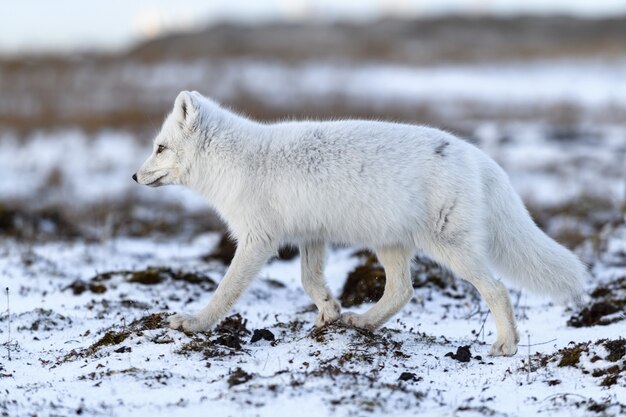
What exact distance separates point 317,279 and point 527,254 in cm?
154

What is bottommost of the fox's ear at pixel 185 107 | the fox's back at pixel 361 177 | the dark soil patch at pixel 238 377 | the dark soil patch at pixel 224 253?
the dark soil patch at pixel 224 253

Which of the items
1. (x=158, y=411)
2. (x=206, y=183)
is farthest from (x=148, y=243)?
(x=158, y=411)

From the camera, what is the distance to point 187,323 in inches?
214

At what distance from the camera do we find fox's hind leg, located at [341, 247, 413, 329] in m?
5.77

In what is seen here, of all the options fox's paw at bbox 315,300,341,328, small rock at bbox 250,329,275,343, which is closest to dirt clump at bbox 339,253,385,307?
fox's paw at bbox 315,300,341,328

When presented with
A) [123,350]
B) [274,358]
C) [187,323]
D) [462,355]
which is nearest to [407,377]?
[462,355]

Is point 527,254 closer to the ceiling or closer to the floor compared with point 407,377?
closer to the ceiling

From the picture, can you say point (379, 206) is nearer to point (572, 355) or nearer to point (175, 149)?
point (572, 355)

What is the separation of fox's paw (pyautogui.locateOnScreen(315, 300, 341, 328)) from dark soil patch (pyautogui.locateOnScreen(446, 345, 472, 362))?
951 millimetres

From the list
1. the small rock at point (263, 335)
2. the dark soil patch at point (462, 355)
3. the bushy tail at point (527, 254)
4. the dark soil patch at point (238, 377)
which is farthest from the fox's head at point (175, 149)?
the dark soil patch at point (462, 355)

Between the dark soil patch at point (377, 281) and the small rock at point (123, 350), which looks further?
the dark soil patch at point (377, 281)

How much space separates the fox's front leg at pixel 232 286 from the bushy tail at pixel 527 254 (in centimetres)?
164

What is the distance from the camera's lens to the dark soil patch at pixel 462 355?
5.25 meters

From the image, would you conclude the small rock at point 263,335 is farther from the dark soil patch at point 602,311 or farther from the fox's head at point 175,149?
the dark soil patch at point 602,311
